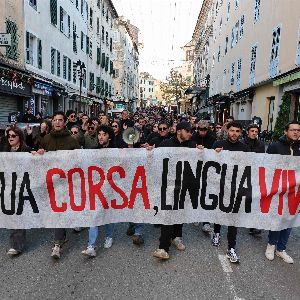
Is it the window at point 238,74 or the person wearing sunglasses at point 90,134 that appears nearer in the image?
the person wearing sunglasses at point 90,134

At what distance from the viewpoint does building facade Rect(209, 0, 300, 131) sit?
15367 mm

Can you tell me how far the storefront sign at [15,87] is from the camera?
15.0 m

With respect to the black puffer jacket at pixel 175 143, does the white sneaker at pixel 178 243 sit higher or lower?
lower

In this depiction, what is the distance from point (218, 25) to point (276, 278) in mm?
36106

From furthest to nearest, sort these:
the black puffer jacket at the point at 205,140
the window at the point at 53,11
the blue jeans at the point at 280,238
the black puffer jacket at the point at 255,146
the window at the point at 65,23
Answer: the window at the point at 65,23 → the window at the point at 53,11 → the black puffer jacket at the point at 205,140 → the black puffer jacket at the point at 255,146 → the blue jeans at the point at 280,238

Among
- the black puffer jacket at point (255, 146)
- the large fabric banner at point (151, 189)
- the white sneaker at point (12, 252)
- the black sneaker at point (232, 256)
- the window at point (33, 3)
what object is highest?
the window at point (33, 3)

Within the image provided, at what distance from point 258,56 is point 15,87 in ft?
46.7

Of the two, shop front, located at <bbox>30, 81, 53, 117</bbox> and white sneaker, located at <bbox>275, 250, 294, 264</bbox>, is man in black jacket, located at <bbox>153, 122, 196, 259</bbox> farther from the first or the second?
shop front, located at <bbox>30, 81, 53, 117</bbox>

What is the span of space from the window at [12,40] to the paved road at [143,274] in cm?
1296

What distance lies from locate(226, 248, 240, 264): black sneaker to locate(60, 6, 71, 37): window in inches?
909

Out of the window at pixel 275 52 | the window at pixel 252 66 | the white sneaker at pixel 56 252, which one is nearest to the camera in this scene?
the white sneaker at pixel 56 252

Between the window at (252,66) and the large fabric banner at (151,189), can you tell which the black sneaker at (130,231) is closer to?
the large fabric banner at (151,189)

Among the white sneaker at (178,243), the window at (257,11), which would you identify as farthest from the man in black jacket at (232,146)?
the window at (257,11)

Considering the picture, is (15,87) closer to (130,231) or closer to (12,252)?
(130,231)
